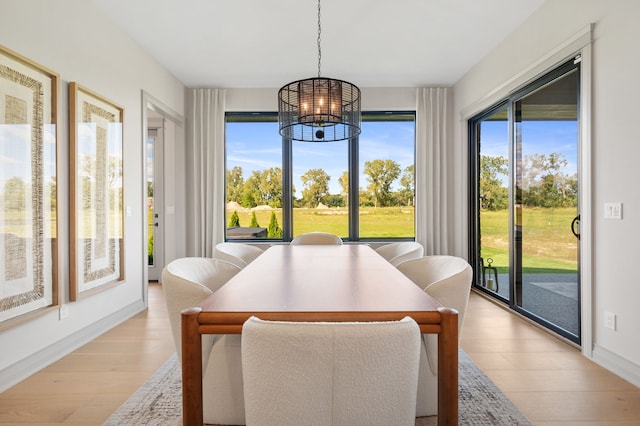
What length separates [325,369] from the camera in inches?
35.1

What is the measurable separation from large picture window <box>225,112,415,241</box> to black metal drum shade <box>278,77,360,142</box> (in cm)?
230

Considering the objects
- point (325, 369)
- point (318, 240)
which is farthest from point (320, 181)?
point (325, 369)

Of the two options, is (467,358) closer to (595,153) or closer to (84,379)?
(595,153)

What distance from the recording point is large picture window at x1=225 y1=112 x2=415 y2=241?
5207 millimetres

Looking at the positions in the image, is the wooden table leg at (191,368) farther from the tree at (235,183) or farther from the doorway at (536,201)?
the tree at (235,183)

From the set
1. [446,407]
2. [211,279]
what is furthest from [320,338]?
[211,279]

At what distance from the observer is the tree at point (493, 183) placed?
389 cm

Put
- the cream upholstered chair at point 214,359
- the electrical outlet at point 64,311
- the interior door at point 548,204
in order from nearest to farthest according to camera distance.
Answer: the cream upholstered chair at point 214,359 → the electrical outlet at point 64,311 → the interior door at point 548,204

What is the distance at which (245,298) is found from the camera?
4.52ft

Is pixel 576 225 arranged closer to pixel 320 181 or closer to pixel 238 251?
pixel 238 251

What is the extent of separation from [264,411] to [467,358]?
2.07m

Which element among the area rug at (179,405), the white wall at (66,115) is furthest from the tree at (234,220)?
the area rug at (179,405)

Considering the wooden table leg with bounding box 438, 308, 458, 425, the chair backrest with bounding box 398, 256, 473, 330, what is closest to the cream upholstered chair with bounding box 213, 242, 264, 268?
the chair backrest with bounding box 398, 256, 473, 330

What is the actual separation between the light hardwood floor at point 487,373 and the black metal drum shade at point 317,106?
1953mm
